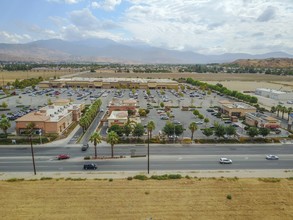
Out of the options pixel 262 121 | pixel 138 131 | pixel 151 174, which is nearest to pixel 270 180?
pixel 151 174

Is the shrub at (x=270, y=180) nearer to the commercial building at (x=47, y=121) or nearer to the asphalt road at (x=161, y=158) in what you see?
the asphalt road at (x=161, y=158)

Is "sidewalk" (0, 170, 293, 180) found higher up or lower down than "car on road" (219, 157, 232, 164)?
lower down

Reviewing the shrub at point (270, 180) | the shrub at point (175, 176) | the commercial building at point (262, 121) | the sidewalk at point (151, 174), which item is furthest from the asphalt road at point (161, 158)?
the commercial building at point (262, 121)

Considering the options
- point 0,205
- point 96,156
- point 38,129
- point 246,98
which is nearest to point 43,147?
point 38,129

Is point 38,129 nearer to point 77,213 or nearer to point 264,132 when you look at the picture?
point 77,213

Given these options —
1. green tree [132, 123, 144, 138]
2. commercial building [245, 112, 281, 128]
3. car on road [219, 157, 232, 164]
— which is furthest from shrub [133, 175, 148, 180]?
commercial building [245, 112, 281, 128]

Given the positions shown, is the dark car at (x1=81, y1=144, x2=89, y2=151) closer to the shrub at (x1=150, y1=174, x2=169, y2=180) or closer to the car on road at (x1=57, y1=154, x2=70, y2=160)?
the car on road at (x1=57, y1=154, x2=70, y2=160)
